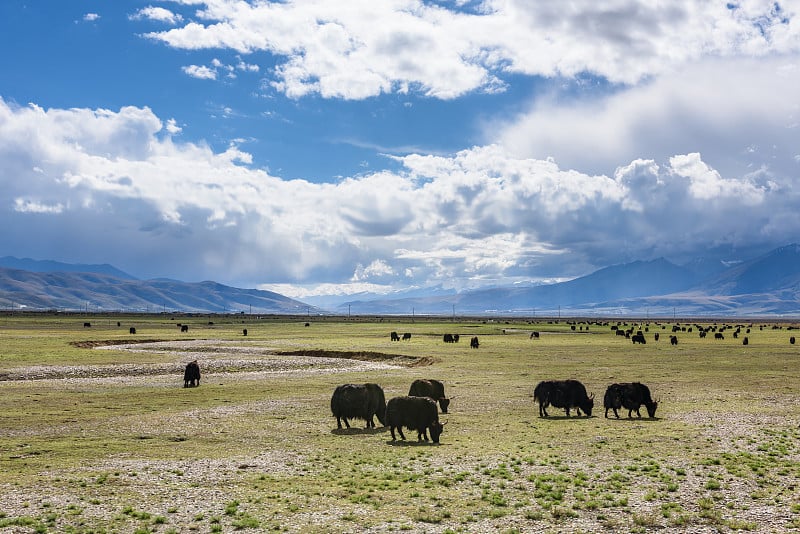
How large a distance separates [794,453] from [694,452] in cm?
330

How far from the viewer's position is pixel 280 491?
1762cm

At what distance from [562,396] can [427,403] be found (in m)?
9.78

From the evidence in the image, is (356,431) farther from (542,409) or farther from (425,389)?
(542,409)

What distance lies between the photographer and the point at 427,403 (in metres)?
25.5

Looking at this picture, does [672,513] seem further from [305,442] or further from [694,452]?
[305,442]

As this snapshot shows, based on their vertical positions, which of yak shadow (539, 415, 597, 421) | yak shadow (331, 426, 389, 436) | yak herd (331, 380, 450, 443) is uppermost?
yak herd (331, 380, 450, 443)

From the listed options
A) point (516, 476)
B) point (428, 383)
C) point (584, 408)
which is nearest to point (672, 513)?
point (516, 476)

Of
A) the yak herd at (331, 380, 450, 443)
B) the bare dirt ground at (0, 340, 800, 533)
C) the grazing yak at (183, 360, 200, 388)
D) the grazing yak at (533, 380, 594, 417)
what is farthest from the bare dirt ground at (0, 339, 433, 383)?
the grazing yak at (533, 380, 594, 417)

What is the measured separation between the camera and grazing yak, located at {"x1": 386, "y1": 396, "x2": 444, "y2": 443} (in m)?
25.3

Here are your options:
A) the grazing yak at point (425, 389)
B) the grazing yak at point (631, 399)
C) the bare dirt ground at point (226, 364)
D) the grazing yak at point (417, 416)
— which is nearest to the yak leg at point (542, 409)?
the grazing yak at point (631, 399)

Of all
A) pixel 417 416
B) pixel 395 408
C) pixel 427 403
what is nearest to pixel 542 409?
pixel 427 403

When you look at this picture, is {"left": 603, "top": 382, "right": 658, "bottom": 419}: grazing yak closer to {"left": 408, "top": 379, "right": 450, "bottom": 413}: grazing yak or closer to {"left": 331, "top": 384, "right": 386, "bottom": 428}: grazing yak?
{"left": 408, "top": 379, "right": 450, "bottom": 413}: grazing yak

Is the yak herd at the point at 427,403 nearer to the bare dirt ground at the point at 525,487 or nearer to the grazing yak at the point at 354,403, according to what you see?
the grazing yak at the point at 354,403

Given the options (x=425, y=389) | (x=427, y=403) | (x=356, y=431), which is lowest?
(x=356, y=431)
